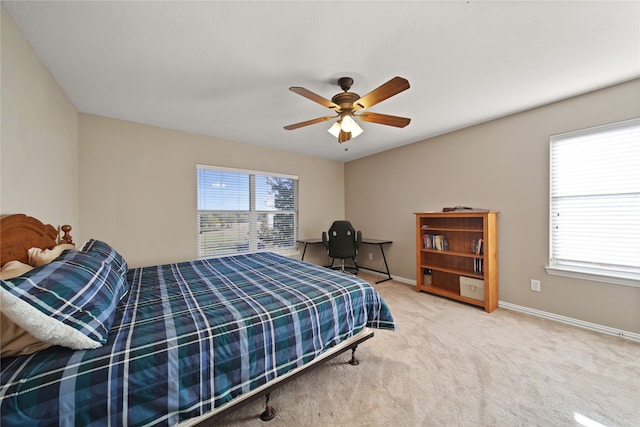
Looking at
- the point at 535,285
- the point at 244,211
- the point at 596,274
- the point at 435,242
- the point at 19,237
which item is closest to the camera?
the point at 19,237

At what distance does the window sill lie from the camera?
2.22 meters

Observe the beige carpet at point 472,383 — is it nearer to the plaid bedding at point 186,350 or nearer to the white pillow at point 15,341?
the plaid bedding at point 186,350

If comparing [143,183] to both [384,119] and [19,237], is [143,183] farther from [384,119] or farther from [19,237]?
[384,119]

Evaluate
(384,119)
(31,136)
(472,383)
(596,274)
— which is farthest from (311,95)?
(596,274)

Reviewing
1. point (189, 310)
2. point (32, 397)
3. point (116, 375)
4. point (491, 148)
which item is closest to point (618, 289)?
point (491, 148)

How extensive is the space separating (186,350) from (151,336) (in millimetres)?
187

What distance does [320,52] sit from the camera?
1.74 metres

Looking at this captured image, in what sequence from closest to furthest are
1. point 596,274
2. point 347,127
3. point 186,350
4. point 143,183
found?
point 186,350 → point 347,127 → point 596,274 → point 143,183

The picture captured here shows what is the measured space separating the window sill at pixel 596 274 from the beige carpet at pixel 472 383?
1.73 feet

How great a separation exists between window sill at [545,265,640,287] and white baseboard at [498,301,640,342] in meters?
0.45

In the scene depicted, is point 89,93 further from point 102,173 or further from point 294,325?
point 294,325

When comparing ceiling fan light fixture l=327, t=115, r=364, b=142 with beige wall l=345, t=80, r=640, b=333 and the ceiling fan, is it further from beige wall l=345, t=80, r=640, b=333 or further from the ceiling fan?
beige wall l=345, t=80, r=640, b=333

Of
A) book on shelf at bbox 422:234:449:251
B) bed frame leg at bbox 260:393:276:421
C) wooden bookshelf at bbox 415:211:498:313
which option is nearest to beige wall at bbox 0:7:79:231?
bed frame leg at bbox 260:393:276:421

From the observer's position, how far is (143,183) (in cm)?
314
